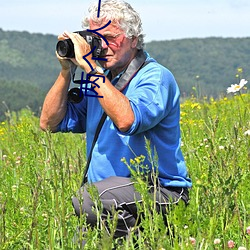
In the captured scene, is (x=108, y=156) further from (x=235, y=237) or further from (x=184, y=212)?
(x=184, y=212)

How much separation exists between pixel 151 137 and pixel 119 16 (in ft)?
2.09

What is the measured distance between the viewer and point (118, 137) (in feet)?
11.6

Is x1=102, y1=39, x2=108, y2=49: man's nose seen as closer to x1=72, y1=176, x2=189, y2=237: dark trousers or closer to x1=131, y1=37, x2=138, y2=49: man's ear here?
x1=131, y1=37, x2=138, y2=49: man's ear

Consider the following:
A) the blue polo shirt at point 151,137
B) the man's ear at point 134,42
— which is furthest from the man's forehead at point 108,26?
the blue polo shirt at point 151,137

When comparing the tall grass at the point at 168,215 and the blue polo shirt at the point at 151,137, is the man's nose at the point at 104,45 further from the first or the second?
the tall grass at the point at 168,215

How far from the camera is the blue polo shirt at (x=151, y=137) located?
3410mm

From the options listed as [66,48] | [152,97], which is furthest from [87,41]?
[152,97]

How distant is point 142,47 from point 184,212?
161 centimetres

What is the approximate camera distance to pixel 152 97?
11.0 feet

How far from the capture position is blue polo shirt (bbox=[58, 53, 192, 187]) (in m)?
3.41

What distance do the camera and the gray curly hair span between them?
140 mm

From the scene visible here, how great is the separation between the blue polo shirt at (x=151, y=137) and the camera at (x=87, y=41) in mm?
258

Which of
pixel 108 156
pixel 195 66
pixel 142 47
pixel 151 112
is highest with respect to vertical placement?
pixel 142 47

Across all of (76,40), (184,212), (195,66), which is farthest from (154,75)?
(195,66)
